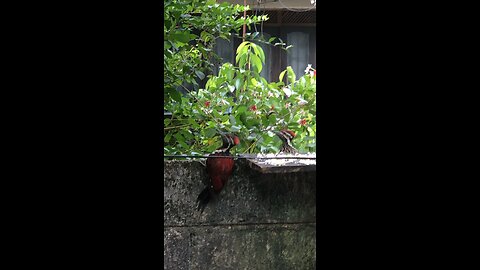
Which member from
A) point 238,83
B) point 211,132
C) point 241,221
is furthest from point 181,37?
point 241,221

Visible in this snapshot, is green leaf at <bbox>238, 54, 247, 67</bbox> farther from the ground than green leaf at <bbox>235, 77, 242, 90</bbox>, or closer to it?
farther from the ground

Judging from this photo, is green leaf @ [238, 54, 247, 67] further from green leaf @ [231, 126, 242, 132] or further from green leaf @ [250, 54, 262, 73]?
green leaf @ [231, 126, 242, 132]

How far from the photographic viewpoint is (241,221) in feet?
5.32

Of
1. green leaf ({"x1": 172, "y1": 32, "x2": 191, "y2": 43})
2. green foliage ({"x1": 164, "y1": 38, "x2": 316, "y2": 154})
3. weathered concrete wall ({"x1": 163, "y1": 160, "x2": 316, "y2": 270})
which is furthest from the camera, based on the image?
green foliage ({"x1": 164, "y1": 38, "x2": 316, "y2": 154})

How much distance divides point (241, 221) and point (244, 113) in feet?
1.15

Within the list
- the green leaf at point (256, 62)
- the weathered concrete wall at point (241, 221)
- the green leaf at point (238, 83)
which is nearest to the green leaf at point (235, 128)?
the weathered concrete wall at point (241, 221)

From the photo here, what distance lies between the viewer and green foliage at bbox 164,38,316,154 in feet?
5.72

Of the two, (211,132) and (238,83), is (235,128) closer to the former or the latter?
(211,132)

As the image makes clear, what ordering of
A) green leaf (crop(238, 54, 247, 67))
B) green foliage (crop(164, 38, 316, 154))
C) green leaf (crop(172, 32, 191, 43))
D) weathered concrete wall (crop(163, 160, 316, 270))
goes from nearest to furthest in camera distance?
green leaf (crop(172, 32, 191, 43))
weathered concrete wall (crop(163, 160, 316, 270))
green foliage (crop(164, 38, 316, 154))
green leaf (crop(238, 54, 247, 67))

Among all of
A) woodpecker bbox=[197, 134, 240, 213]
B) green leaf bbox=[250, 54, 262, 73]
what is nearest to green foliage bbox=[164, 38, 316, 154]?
green leaf bbox=[250, 54, 262, 73]

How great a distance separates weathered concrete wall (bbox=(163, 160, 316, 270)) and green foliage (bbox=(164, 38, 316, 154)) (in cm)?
14

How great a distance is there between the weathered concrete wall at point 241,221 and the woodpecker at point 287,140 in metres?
0.17
